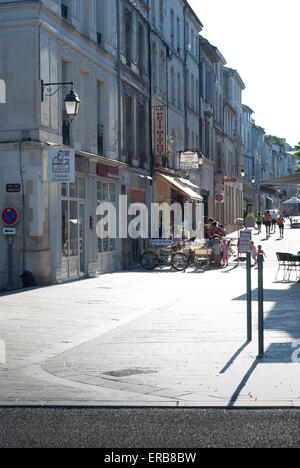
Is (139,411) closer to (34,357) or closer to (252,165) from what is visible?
(34,357)

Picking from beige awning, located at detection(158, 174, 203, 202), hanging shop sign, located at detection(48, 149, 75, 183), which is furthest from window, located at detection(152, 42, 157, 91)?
hanging shop sign, located at detection(48, 149, 75, 183)

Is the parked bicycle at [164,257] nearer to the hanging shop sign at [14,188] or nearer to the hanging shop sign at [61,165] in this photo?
the hanging shop sign at [61,165]

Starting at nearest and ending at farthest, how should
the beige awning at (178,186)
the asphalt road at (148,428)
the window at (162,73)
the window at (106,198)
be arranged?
the asphalt road at (148,428) → the window at (106,198) → the beige awning at (178,186) → the window at (162,73)

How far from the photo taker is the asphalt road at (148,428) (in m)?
5.19

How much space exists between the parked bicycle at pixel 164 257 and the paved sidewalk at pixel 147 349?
7.11m

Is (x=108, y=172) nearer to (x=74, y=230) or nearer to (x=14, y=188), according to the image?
(x=74, y=230)

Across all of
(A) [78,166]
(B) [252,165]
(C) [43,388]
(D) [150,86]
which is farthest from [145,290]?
(B) [252,165]

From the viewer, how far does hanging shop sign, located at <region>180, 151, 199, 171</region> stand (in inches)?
1384

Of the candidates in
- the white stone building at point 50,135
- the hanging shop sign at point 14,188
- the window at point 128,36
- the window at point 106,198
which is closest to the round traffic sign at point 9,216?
the white stone building at point 50,135

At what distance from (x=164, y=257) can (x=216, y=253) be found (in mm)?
1732

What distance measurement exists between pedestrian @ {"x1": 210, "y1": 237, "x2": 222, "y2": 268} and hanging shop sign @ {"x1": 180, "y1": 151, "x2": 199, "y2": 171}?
1099 centimetres

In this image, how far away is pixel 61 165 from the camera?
58.5ft

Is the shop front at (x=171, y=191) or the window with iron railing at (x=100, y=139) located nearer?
the window with iron railing at (x=100, y=139)

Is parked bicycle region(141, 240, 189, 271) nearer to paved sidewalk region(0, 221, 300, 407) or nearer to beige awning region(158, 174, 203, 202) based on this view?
beige awning region(158, 174, 203, 202)
